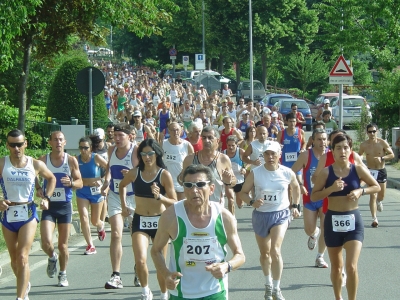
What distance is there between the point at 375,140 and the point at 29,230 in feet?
26.0

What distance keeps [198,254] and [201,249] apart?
4cm

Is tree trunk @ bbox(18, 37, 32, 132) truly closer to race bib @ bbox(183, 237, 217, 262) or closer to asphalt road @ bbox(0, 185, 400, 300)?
asphalt road @ bbox(0, 185, 400, 300)

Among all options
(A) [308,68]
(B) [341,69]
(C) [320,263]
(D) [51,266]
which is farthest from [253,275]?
(A) [308,68]

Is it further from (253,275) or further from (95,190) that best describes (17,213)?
(95,190)

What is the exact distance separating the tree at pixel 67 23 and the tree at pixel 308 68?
3924 cm

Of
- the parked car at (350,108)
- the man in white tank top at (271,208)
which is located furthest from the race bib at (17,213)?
the parked car at (350,108)

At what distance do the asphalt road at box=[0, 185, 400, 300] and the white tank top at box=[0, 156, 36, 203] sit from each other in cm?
120

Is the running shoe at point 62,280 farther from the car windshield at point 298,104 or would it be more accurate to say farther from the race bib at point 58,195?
the car windshield at point 298,104

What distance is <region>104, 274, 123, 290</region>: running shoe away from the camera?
371 inches

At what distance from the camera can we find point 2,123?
23.0 m

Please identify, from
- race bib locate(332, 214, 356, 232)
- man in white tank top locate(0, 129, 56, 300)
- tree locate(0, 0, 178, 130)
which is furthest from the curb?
race bib locate(332, 214, 356, 232)

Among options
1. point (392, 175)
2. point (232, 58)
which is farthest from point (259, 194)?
point (232, 58)

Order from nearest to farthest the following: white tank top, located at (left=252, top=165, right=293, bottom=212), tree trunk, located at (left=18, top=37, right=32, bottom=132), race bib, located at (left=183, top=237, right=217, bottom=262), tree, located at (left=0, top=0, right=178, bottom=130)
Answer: race bib, located at (left=183, top=237, right=217, bottom=262)
white tank top, located at (left=252, top=165, right=293, bottom=212)
tree trunk, located at (left=18, top=37, right=32, bottom=132)
tree, located at (left=0, top=0, right=178, bottom=130)

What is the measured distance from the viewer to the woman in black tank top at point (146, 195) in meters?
8.48
